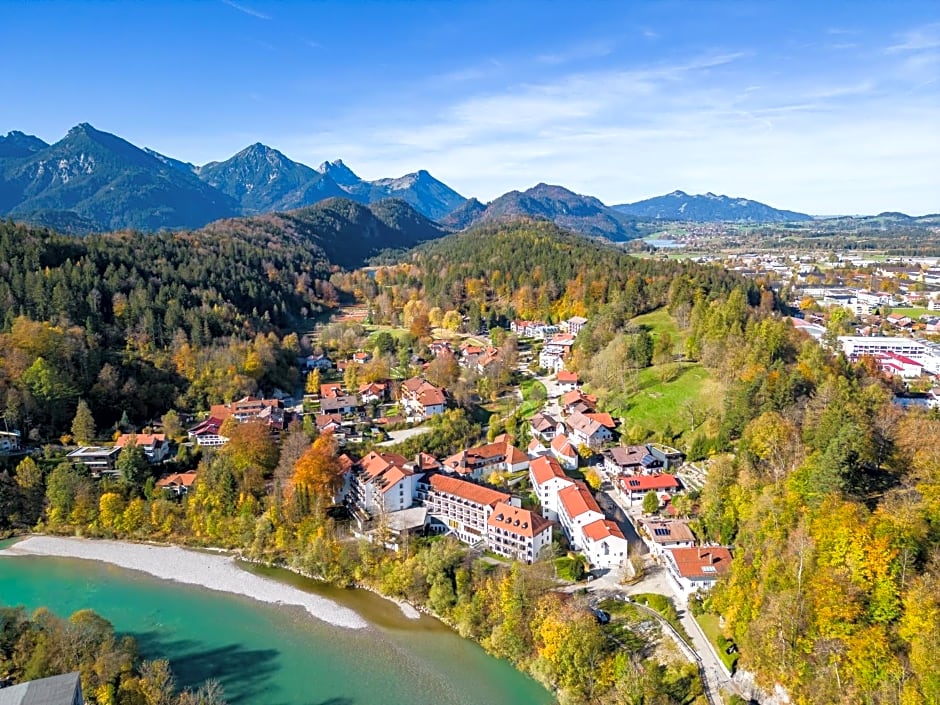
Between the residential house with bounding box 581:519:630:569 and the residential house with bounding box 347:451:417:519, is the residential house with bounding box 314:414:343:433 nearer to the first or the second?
the residential house with bounding box 347:451:417:519

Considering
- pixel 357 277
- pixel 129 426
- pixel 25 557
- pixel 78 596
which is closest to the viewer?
pixel 78 596

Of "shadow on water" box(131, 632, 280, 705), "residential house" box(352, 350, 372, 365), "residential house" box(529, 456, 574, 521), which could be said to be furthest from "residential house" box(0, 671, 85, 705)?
"residential house" box(352, 350, 372, 365)

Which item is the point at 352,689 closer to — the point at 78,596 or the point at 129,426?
the point at 78,596

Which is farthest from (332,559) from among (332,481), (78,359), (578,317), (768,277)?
(768,277)

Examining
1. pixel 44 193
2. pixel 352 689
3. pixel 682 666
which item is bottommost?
pixel 352 689

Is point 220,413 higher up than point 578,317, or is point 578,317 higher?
point 578,317

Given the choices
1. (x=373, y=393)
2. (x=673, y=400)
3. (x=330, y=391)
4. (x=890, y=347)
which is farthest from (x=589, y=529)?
(x=890, y=347)

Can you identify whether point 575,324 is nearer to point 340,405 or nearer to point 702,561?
point 340,405
